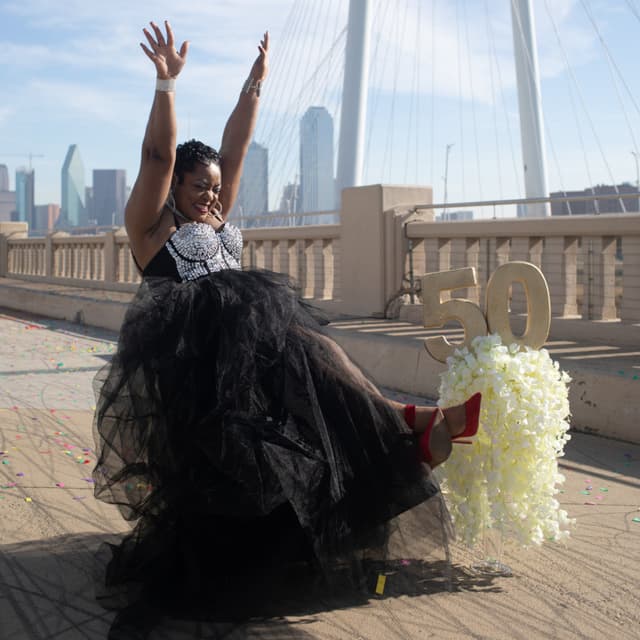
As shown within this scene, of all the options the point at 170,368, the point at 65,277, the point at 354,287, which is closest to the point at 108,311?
the point at 354,287

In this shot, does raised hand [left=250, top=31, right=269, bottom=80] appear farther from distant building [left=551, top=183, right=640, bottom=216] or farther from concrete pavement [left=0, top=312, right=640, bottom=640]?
distant building [left=551, top=183, right=640, bottom=216]

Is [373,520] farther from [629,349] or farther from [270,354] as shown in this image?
[629,349]

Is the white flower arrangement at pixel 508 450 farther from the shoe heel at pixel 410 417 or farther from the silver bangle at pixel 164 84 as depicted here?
the silver bangle at pixel 164 84

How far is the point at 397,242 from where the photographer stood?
33.4 ft

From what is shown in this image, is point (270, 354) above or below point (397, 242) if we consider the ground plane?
below

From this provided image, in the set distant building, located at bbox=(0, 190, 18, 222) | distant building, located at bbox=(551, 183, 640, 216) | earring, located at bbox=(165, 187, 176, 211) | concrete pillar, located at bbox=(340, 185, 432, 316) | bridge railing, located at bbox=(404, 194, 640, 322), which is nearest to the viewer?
earring, located at bbox=(165, 187, 176, 211)

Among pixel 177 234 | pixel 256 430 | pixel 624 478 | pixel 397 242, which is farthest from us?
pixel 397 242

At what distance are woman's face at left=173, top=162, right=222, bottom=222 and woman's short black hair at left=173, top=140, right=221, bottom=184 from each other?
2 centimetres

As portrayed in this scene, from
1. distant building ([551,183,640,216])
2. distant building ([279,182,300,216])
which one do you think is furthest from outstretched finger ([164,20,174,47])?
distant building ([279,182,300,216])

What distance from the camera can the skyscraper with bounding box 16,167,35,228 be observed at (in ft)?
420

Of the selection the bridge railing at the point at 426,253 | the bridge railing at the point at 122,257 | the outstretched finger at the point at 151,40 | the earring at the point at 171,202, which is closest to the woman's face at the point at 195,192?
the earring at the point at 171,202

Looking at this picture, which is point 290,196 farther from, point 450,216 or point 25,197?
point 25,197

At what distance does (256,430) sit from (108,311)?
11.4m

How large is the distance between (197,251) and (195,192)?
276 millimetres
